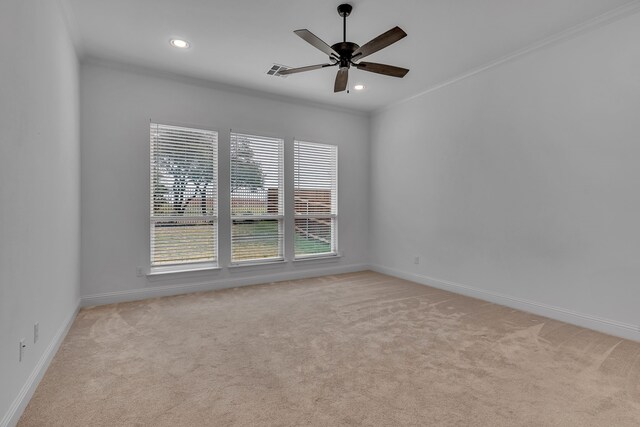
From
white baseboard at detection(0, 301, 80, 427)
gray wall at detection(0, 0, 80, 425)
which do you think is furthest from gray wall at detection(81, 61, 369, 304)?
white baseboard at detection(0, 301, 80, 427)

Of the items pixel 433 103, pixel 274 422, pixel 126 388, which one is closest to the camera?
pixel 274 422

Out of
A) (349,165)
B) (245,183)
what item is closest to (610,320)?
(349,165)

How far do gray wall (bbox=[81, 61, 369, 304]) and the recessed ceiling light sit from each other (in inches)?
34.1

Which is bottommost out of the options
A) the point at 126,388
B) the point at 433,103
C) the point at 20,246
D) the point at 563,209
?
the point at 126,388

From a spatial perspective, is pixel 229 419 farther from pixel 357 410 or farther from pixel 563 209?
pixel 563 209

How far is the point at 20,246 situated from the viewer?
6.03 feet

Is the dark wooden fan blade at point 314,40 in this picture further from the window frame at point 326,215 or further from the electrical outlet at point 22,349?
the electrical outlet at point 22,349

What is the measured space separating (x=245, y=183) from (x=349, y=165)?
2.02 meters

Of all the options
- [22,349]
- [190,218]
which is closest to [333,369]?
[22,349]

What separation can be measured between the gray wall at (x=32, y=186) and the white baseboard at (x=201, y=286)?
0.66 metres

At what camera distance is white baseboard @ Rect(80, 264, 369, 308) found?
3824 mm

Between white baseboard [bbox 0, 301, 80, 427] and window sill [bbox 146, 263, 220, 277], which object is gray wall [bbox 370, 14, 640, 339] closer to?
window sill [bbox 146, 263, 220, 277]

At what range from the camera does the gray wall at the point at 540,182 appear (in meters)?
2.88

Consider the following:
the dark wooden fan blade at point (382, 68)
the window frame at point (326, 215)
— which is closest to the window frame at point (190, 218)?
the window frame at point (326, 215)
